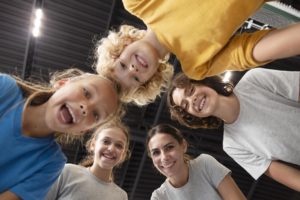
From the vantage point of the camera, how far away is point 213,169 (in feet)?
9.28

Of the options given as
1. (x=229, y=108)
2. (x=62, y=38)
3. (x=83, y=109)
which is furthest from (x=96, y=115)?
(x=62, y=38)

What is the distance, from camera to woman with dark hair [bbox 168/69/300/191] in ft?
6.63

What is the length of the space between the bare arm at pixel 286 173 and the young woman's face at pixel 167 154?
3.25 feet

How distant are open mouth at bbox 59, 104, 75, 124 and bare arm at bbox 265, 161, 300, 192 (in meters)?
1.40

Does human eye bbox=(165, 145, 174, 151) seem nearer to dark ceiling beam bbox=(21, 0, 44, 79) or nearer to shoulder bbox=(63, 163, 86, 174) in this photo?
shoulder bbox=(63, 163, 86, 174)

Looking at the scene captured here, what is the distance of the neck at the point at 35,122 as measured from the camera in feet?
6.72

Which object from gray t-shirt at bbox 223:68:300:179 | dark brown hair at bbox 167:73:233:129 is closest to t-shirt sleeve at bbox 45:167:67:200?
dark brown hair at bbox 167:73:233:129

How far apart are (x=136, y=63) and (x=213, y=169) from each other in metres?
1.37

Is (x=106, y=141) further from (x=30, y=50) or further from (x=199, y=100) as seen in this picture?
(x=30, y=50)

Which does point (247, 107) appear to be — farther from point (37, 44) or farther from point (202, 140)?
A: point (202, 140)

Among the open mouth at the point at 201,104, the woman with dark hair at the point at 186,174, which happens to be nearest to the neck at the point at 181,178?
the woman with dark hair at the point at 186,174

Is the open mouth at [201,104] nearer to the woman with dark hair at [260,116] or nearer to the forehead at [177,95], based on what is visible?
the woman with dark hair at [260,116]

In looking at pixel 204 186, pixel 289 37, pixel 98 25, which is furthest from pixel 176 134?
pixel 98 25

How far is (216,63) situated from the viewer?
66.9 inches
